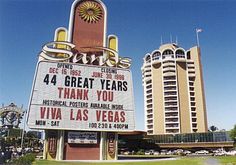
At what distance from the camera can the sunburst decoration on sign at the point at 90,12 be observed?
192ft

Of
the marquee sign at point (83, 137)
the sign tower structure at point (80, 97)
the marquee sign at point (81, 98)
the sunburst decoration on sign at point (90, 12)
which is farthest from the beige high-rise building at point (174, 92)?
the sunburst decoration on sign at point (90, 12)

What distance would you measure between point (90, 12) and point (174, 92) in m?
91.5

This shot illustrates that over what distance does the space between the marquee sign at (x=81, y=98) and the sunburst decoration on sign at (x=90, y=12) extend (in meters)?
12.2

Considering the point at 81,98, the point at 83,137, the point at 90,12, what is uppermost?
the point at 90,12

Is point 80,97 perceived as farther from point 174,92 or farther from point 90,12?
point 174,92

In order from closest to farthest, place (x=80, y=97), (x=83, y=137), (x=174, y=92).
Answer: (x=80, y=97) → (x=83, y=137) → (x=174, y=92)

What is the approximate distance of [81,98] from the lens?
49531mm

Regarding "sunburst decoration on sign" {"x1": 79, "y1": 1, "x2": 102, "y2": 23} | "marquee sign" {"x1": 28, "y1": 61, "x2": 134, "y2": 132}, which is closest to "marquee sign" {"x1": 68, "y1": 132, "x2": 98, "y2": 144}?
"marquee sign" {"x1": 28, "y1": 61, "x2": 134, "y2": 132}

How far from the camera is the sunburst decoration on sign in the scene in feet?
192

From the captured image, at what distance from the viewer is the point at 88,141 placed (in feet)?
173

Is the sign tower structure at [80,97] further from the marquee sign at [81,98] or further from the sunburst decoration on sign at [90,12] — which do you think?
the sunburst decoration on sign at [90,12]

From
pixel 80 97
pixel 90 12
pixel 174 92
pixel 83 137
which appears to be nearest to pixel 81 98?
pixel 80 97

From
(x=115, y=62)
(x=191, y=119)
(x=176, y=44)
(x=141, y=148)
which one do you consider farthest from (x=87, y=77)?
(x=176, y=44)

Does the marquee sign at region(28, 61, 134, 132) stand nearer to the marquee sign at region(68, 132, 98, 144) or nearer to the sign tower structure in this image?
the sign tower structure
